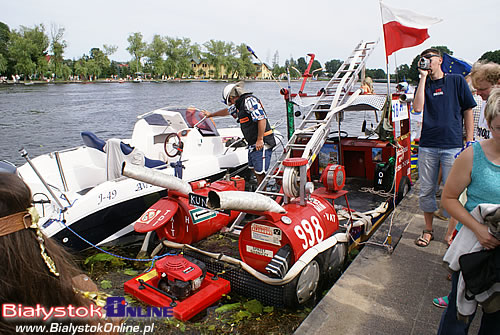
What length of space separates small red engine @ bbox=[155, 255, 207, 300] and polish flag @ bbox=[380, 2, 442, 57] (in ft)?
14.5

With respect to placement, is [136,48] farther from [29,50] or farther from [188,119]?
[188,119]

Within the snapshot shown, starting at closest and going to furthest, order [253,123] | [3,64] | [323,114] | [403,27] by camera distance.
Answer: [403,27] < [253,123] < [323,114] < [3,64]

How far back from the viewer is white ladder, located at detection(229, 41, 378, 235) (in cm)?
519

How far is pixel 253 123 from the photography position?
642 cm

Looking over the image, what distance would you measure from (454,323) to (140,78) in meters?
102

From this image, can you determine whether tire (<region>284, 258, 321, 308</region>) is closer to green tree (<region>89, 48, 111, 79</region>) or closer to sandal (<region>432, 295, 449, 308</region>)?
sandal (<region>432, 295, 449, 308</region>)

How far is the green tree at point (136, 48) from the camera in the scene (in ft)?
304

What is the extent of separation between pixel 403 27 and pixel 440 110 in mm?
2066

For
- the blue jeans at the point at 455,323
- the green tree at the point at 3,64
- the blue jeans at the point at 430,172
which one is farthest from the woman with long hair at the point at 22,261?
the green tree at the point at 3,64

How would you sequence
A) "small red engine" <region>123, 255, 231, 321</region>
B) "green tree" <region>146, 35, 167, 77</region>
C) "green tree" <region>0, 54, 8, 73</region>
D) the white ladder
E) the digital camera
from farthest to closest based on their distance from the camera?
"green tree" <region>146, 35, 167, 77</region> → "green tree" <region>0, 54, 8, 73</region> → the white ladder → the digital camera → "small red engine" <region>123, 255, 231, 321</region>

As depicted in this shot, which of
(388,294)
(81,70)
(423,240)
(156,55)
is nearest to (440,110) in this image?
(423,240)

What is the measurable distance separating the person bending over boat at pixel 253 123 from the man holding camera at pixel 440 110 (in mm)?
2669

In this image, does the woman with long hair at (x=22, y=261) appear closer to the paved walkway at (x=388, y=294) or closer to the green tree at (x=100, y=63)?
the paved walkway at (x=388, y=294)

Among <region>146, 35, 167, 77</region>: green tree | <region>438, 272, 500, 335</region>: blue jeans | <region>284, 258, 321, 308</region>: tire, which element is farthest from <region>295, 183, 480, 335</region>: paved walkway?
<region>146, 35, 167, 77</region>: green tree
